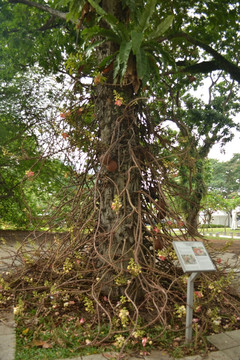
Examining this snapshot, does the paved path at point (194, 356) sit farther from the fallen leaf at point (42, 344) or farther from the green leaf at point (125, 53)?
the green leaf at point (125, 53)

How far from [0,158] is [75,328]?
592cm

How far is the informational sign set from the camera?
2412mm

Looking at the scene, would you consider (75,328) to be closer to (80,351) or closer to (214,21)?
(80,351)

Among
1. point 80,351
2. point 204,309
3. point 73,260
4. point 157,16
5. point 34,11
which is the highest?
point 34,11

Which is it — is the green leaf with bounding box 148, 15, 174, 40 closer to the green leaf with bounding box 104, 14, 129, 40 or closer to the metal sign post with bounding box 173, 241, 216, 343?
the green leaf with bounding box 104, 14, 129, 40

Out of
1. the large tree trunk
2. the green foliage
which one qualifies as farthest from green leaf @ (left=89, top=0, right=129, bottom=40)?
the green foliage

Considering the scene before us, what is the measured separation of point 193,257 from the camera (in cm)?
251

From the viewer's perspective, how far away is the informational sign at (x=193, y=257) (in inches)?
95.0

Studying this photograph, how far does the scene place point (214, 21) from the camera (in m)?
5.63

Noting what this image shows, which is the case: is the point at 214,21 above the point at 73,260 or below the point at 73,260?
above

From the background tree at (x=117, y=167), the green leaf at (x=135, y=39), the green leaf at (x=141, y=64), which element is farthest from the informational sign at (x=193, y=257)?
the green leaf at (x=135, y=39)

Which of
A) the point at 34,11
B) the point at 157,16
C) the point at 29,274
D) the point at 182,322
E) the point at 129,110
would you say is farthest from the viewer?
the point at 34,11

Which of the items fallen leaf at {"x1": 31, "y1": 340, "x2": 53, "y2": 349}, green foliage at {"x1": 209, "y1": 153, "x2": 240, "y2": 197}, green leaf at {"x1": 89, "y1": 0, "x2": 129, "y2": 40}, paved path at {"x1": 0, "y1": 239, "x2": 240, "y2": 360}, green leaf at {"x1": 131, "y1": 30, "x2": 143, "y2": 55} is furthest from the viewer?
green foliage at {"x1": 209, "y1": 153, "x2": 240, "y2": 197}

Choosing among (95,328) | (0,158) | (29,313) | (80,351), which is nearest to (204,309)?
(95,328)
